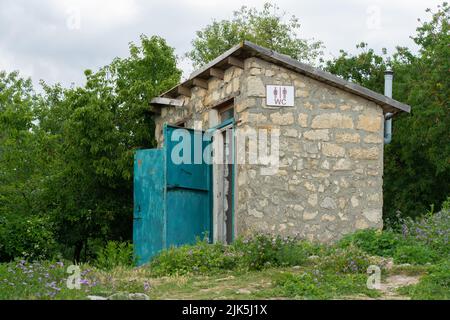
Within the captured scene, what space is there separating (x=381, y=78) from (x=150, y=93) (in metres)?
8.83

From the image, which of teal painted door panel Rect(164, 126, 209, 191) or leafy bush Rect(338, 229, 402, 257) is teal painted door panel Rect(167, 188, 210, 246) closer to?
teal painted door panel Rect(164, 126, 209, 191)

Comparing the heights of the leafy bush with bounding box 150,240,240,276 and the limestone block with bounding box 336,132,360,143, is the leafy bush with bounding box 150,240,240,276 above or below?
below

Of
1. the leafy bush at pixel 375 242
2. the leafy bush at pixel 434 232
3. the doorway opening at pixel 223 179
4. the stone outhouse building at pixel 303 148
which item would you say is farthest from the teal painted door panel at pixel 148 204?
the leafy bush at pixel 434 232

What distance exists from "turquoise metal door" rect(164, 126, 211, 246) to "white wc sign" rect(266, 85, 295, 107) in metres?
1.53

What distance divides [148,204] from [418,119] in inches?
321

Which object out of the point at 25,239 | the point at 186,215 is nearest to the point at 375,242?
the point at 186,215

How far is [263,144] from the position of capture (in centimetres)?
1036

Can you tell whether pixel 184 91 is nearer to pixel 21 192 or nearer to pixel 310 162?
pixel 310 162

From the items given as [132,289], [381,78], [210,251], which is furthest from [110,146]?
[381,78]

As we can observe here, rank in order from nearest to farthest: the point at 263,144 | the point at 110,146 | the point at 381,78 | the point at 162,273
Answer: the point at 162,273
the point at 263,144
the point at 110,146
the point at 381,78

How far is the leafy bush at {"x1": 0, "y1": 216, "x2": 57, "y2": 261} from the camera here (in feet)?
39.3

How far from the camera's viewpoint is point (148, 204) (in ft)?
38.3

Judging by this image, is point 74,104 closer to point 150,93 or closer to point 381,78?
point 150,93

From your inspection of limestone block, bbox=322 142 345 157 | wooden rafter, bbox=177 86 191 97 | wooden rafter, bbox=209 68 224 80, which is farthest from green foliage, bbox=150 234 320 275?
wooden rafter, bbox=177 86 191 97
